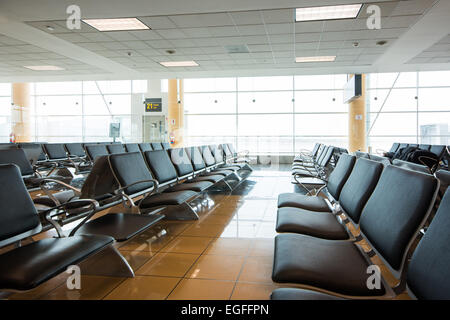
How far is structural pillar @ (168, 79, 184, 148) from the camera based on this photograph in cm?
1166

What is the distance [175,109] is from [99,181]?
934cm

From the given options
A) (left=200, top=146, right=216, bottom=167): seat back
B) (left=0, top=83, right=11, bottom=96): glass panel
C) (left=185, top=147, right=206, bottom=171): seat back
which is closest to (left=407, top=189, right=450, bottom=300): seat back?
(left=185, top=147, right=206, bottom=171): seat back

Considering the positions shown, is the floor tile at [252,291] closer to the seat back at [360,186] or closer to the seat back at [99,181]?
the seat back at [360,186]

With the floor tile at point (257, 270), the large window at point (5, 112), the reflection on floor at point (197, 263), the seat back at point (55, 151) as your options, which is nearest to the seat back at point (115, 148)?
the reflection on floor at point (197, 263)

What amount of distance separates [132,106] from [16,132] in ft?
17.7

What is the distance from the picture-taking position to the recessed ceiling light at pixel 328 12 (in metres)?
5.30

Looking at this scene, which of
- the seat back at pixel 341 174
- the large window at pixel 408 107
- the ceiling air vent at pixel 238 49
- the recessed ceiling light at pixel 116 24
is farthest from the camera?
the large window at pixel 408 107

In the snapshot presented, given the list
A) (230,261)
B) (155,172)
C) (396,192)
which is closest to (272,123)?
(155,172)

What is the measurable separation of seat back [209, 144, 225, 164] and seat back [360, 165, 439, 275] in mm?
4849

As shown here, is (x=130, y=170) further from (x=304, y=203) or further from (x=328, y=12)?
(x=328, y=12)

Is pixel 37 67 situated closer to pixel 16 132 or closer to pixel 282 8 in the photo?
pixel 16 132

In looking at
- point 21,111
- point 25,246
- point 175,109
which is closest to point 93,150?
point 25,246

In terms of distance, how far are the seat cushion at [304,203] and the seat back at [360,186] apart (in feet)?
1.36

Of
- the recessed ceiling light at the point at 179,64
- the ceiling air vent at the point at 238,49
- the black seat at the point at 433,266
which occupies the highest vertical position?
the recessed ceiling light at the point at 179,64
